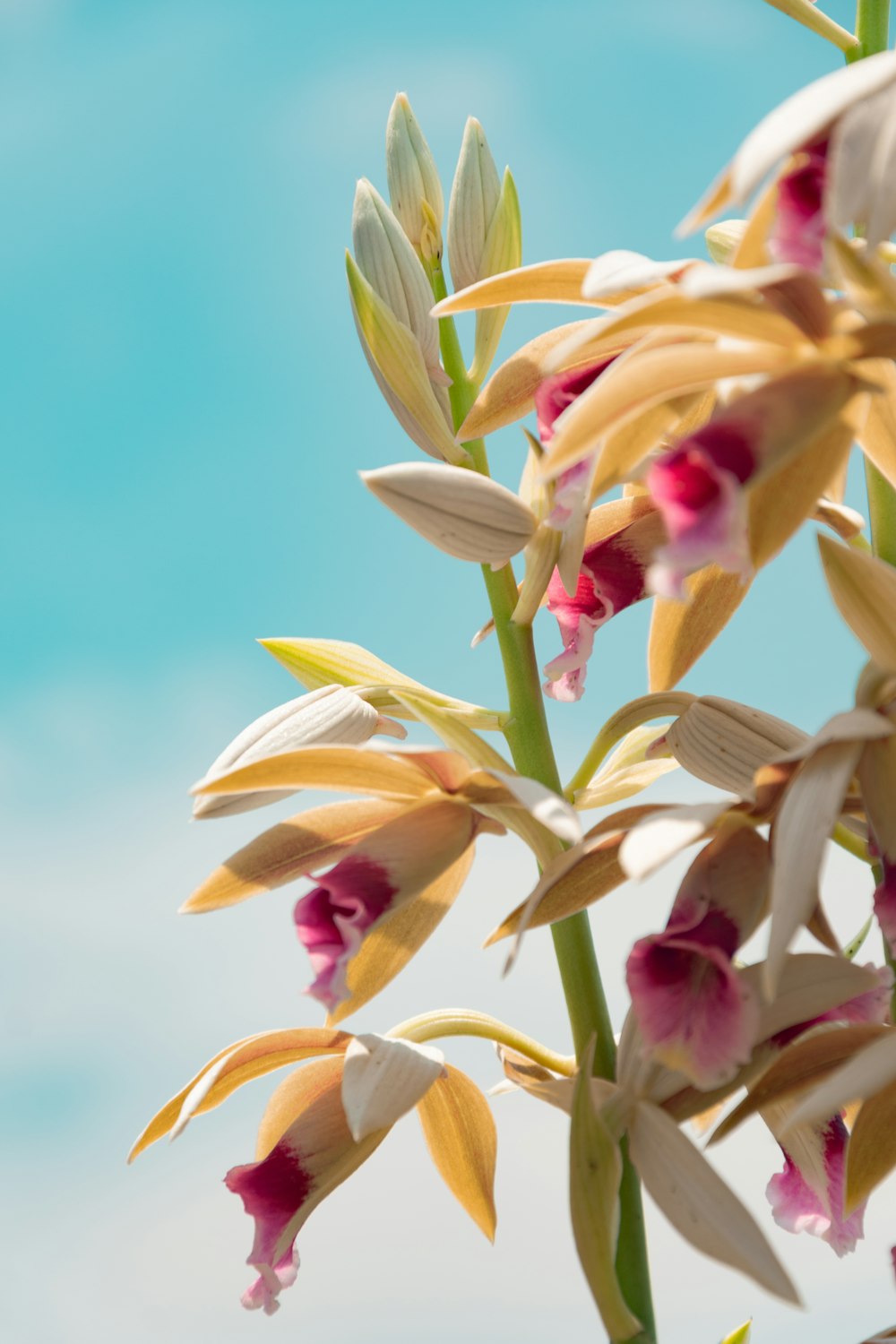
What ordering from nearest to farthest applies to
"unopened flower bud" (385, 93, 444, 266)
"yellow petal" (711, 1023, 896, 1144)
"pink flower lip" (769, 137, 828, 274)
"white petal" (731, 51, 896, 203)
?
"white petal" (731, 51, 896, 203) < "pink flower lip" (769, 137, 828, 274) < "yellow petal" (711, 1023, 896, 1144) < "unopened flower bud" (385, 93, 444, 266)

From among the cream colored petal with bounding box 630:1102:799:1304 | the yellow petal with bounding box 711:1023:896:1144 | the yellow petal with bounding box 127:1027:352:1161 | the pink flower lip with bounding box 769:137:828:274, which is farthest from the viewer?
the yellow petal with bounding box 127:1027:352:1161

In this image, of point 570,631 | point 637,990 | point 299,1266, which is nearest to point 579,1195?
point 637,990

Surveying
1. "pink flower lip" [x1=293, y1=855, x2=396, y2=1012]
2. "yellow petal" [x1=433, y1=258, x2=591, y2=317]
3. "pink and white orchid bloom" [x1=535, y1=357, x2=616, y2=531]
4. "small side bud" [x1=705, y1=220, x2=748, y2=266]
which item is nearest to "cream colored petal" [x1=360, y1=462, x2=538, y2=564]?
"pink and white orchid bloom" [x1=535, y1=357, x2=616, y2=531]

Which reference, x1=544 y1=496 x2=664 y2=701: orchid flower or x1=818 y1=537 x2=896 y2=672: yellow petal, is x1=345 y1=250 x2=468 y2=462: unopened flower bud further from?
x1=818 y1=537 x2=896 y2=672: yellow petal

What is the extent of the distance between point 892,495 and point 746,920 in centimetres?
52

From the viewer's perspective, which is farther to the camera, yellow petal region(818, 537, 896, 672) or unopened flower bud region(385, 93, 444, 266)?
unopened flower bud region(385, 93, 444, 266)

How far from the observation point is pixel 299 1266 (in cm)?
133

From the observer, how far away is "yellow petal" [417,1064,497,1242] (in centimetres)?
142

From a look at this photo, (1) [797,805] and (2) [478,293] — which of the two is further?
(2) [478,293]

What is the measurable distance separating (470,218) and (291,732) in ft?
1.79

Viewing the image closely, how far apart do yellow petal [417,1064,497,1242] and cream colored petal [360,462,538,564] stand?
0.52 meters

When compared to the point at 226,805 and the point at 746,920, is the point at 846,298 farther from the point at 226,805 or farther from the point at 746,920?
the point at 226,805

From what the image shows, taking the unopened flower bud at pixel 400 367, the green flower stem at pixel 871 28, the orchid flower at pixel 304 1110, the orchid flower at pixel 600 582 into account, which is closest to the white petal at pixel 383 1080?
the orchid flower at pixel 304 1110

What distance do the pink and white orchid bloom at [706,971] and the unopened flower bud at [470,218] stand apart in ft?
2.16
